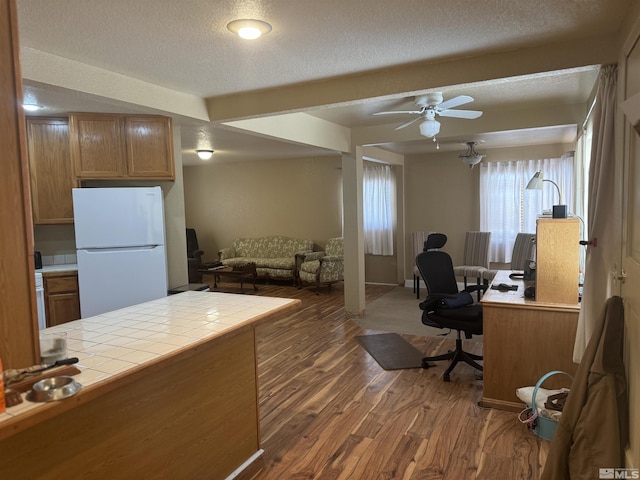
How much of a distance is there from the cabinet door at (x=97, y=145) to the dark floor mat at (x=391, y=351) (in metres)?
2.87

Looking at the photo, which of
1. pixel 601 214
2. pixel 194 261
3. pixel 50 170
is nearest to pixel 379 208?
pixel 194 261

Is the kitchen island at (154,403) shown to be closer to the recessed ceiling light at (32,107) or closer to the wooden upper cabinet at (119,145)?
the wooden upper cabinet at (119,145)

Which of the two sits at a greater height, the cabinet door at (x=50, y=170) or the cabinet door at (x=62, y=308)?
the cabinet door at (x=50, y=170)

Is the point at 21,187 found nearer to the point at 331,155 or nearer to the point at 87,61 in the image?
the point at 87,61

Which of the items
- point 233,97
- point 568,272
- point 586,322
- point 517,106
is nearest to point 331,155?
point 517,106

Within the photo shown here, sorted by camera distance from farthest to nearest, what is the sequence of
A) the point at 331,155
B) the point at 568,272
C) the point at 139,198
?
the point at 331,155
the point at 139,198
the point at 568,272

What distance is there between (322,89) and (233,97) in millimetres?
758

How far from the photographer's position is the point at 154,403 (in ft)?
6.17

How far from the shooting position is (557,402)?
2.61 meters

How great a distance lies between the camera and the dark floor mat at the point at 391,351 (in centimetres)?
395

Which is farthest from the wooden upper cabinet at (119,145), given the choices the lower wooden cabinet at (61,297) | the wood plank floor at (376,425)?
the wood plank floor at (376,425)

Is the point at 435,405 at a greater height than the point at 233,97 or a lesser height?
lesser

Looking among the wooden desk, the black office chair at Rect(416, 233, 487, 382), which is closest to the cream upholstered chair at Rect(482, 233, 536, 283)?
the black office chair at Rect(416, 233, 487, 382)

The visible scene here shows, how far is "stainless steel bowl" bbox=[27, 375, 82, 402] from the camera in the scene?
1249 mm
